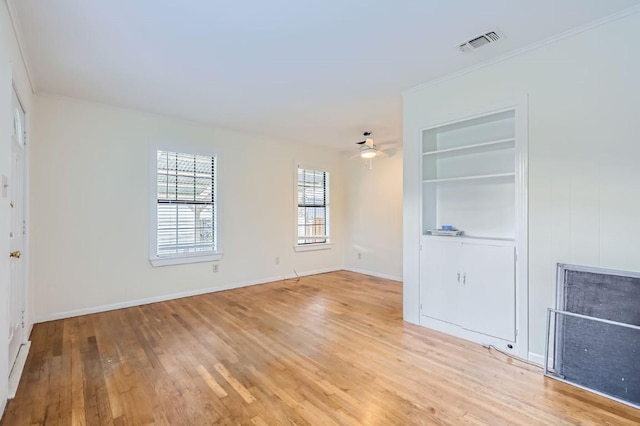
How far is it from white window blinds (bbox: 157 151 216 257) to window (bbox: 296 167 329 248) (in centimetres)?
179

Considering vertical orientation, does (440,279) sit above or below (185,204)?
below

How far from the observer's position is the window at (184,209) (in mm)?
4531

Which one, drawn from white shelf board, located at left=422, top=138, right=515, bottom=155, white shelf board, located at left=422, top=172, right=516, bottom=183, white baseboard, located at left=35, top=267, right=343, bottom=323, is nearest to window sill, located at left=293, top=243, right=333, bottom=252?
white baseboard, located at left=35, top=267, right=343, bottom=323

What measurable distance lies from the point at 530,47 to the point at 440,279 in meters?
2.26

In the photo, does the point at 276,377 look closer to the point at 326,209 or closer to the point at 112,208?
the point at 112,208

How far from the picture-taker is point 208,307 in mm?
4188

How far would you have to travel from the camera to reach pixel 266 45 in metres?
2.62

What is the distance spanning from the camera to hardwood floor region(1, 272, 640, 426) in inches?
77.5

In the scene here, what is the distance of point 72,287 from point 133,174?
1.57 metres

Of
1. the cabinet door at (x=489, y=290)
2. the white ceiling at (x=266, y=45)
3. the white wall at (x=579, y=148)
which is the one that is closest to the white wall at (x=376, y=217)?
the white ceiling at (x=266, y=45)

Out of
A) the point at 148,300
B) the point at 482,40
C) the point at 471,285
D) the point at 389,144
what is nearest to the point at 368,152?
the point at 389,144

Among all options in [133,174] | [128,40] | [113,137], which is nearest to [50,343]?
[133,174]

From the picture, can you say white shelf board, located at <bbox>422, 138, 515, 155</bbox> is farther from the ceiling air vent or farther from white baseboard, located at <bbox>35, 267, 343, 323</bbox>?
white baseboard, located at <bbox>35, 267, 343, 323</bbox>

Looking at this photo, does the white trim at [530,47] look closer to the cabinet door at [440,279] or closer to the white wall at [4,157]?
the cabinet door at [440,279]
